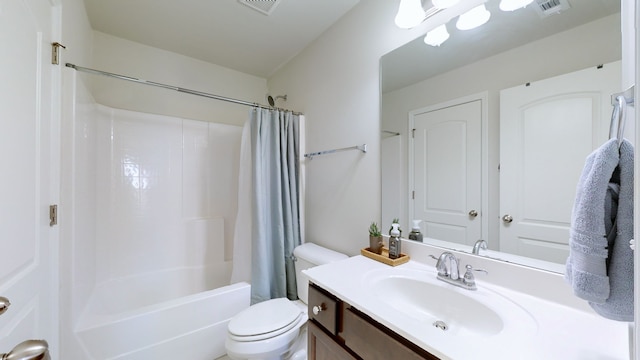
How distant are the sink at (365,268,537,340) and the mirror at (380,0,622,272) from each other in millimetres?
217

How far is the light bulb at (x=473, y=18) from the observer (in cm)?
100

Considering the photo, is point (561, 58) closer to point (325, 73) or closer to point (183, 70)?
point (325, 73)

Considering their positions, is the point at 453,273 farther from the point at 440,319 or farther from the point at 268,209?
the point at 268,209

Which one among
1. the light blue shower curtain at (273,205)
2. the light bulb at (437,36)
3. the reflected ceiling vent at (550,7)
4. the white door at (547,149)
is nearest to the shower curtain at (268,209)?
the light blue shower curtain at (273,205)

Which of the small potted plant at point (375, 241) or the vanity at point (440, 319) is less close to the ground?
the small potted plant at point (375, 241)

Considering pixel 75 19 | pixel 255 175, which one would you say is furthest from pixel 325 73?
pixel 75 19

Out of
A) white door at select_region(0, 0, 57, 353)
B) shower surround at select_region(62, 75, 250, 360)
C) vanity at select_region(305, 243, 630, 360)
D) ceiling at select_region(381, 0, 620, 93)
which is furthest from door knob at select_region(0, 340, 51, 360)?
ceiling at select_region(381, 0, 620, 93)

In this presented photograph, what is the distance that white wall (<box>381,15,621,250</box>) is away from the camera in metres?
0.75

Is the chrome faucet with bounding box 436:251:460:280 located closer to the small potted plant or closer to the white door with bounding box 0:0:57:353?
the small potted plant

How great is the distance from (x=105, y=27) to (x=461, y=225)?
9.23ft

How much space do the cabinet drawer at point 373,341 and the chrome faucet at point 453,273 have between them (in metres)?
0.40

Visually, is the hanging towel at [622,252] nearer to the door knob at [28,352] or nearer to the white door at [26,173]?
the door knob at [28,352]

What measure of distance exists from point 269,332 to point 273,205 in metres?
0.86

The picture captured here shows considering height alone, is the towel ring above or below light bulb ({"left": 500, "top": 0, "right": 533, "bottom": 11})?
below
